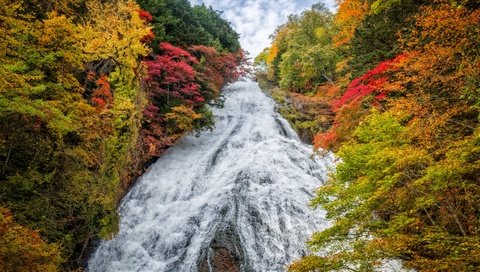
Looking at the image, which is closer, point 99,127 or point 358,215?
point 358,215

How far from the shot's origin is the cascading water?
421 inches

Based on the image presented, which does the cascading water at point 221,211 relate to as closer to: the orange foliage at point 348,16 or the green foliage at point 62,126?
the green foliage at point 62,126

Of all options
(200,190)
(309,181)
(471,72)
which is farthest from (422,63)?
(200,190)

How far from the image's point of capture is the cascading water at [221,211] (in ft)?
35.1

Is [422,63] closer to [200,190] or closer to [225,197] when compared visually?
[225,197]

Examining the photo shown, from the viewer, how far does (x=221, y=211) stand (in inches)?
479

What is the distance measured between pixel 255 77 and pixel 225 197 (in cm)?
2902

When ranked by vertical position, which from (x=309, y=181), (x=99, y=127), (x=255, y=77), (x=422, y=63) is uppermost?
(x=255, y=77)

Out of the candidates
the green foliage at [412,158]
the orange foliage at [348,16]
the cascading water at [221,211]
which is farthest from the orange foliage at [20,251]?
the orange foliage at [348,16]

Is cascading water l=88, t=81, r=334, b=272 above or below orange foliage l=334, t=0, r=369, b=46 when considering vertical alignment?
below

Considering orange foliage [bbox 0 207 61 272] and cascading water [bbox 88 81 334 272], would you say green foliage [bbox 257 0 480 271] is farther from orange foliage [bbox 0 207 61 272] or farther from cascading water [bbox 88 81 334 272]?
orange foliage [bbox 0 207 61 272]

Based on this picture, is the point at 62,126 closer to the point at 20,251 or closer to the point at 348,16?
the point at 20,251

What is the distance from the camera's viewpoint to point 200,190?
1461 centimetres

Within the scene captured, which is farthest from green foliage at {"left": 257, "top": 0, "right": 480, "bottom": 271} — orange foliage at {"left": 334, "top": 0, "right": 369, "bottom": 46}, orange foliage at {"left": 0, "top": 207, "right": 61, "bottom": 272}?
orange foliage at {"left": 334, "top": 0, "right": 369, "bottom": 46}
